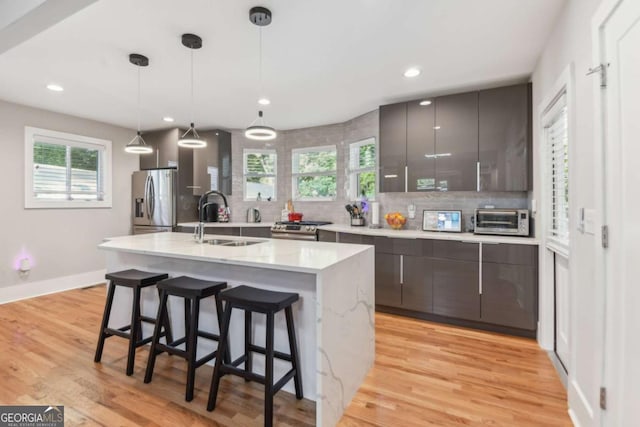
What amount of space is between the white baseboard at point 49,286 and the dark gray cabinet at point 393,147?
15.0 ft

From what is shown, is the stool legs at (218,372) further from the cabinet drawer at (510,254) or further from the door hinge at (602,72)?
the cabinet drawer at (510,254)

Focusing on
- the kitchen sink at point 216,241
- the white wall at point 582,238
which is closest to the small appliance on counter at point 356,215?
the kitchen sink at point 216,241

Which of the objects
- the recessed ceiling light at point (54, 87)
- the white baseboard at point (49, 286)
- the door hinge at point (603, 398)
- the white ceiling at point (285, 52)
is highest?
the recessed ceiling light at point (54, 87)

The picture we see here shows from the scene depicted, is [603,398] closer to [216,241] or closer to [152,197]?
[216,241]

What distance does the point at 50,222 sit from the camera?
4.31m

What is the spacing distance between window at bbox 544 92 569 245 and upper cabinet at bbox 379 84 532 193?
1.63 ft

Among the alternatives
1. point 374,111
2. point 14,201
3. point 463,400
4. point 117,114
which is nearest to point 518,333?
point 463,400

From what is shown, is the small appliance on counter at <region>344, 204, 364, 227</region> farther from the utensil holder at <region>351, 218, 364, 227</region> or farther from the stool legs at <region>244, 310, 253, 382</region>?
the stool legs at <region>244, 310, 253, 382</region>

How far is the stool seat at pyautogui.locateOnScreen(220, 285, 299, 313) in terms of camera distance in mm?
1711

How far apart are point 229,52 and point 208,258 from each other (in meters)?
1.75

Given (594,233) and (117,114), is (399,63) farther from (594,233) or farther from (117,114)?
(117,114)

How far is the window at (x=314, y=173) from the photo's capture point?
16.5 ft

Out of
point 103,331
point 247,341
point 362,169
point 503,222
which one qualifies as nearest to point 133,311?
point 103,331

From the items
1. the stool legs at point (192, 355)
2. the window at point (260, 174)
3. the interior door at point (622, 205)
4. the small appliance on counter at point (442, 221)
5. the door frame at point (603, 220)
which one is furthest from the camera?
the window at point (260, 174)
